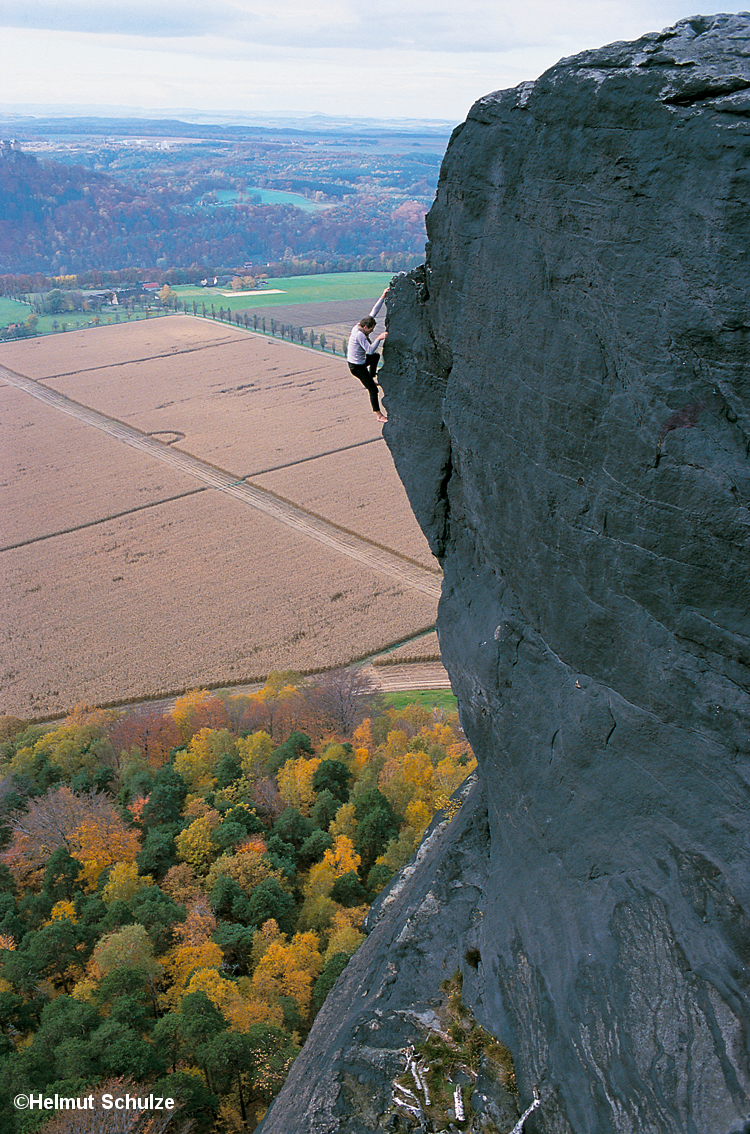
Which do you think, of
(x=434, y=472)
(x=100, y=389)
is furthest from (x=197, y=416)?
(x=434, y=472)

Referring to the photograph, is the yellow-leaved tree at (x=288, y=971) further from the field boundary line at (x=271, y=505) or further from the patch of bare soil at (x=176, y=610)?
the field boundary line at (x=271, y=505)

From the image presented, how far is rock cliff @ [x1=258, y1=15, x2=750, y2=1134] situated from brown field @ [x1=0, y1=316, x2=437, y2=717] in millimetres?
34302

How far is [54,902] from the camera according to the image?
26531 mm

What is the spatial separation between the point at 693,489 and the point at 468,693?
540 centimetres

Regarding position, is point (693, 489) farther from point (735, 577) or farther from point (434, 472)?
point (434, 472)

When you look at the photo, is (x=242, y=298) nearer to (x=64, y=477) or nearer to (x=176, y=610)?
(x=64, y=477)

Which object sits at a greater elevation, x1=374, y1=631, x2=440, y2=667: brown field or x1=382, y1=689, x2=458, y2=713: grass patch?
x1=374, y1=631, x2=440, y2=667: brown field

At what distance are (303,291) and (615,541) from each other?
527 feet

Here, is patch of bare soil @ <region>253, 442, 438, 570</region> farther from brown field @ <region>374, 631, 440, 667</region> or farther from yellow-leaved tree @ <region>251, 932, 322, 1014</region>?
yellow-leaved tree @ <region>251, 932, 322, 1014</region>

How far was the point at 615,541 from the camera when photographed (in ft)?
28.7

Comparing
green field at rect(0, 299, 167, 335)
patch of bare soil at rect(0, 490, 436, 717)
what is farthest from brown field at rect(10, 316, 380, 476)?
patch of bare soil at rect(0, 490, 436, 717)

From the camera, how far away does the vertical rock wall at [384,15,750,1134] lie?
291 inches

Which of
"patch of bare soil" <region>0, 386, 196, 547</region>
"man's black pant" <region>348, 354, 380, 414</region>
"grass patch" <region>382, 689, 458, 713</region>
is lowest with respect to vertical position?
"grass patch" <region>382, 689, 458, 713</region>

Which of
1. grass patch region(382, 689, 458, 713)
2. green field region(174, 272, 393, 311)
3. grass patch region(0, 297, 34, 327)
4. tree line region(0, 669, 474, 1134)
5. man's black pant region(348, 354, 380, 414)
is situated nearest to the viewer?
man's black pant region(348, 354, 380, 414)
